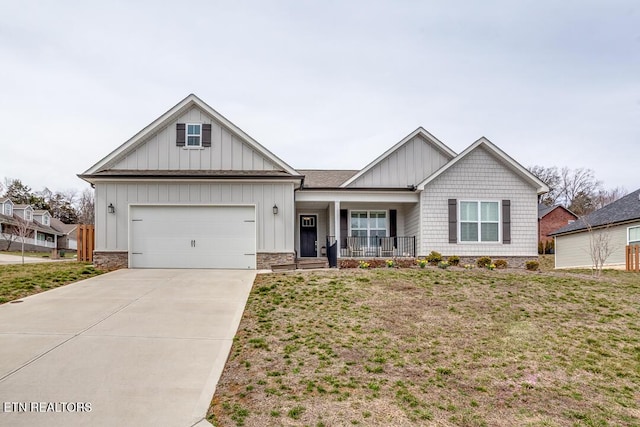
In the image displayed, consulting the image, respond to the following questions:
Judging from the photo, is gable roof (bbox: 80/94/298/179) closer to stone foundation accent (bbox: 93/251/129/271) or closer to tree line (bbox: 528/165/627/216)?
stone foundation accent (bbox: 93/251/129/271)

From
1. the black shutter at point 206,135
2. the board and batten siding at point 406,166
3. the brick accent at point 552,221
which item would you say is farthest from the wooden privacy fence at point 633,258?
the brick accent at point 552,221

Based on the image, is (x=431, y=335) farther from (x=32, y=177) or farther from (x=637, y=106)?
(x=32, y=177)

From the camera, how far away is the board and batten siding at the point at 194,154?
568 inches

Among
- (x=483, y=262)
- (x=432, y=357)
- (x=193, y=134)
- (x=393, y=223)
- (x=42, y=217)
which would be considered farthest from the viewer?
(x=42, y=217)

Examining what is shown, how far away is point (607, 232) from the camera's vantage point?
1789cm

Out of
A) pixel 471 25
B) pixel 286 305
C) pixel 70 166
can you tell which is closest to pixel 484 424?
pixel 286 305

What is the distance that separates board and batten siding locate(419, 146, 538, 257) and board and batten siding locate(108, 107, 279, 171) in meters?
6.41

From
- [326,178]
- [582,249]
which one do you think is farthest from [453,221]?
A: [582,249]

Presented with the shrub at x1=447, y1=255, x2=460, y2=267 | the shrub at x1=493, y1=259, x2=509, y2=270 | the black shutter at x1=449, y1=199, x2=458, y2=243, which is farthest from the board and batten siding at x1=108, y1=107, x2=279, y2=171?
the shrub at x1=493, y1=259, x2=509, y2=270

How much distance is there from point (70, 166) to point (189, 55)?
1883 inches

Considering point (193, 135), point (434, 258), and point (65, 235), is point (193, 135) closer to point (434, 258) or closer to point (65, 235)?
point (434, 258)

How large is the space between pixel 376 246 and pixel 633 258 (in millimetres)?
11066

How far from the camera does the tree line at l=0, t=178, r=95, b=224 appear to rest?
50031mm

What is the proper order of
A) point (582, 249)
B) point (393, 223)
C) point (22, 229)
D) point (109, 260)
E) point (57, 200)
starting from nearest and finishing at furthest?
point (109, 260)
point (393, 223)
point (582, 249)
point (22, 229)
point (57, 200)
